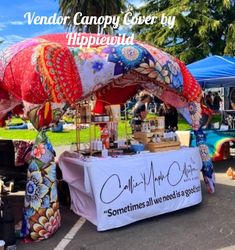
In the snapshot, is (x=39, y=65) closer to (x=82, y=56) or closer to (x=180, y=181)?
(x=82, y=56)

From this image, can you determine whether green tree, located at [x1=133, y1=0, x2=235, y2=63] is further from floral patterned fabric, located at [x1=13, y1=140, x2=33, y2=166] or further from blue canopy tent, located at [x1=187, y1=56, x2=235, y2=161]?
floral patterned fabric, located at [x1=13, y1=140, x2=33, y2=166]

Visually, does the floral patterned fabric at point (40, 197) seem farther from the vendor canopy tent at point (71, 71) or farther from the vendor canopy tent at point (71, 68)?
the vendor canopy tent at point (71, 68)

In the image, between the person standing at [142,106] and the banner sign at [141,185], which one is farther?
the person standing at [142,106]

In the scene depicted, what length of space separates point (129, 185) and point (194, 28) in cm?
1939

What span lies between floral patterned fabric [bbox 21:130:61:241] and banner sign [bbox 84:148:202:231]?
1.52 ft

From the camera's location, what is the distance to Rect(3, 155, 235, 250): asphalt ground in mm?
4555

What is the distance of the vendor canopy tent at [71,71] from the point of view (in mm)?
4695

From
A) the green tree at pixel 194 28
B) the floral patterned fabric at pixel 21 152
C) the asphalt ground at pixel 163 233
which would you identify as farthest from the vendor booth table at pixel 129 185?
the green tree at pixel 194 28

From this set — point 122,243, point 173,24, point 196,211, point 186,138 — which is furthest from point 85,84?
point 173,24

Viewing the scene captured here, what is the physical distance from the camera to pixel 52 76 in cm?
469

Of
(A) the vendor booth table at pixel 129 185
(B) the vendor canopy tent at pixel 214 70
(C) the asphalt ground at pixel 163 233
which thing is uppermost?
(B) the vendor canopy tent at pixel 214 70

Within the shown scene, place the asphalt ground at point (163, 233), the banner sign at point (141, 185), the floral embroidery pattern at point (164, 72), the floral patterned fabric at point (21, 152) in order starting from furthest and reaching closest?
the floral patterned fabric at point (21, 152), the floral embroidery pattern at point (164, 72), the banner sign at point (141, 185), the asphalt ground at point (163, 233)

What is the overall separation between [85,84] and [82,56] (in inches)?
14.8

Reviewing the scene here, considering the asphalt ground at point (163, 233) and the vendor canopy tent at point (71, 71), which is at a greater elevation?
the vendor canopy tent at point (71, 71)
